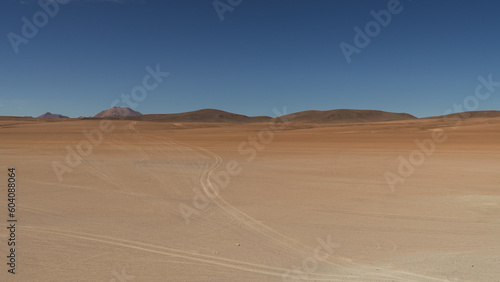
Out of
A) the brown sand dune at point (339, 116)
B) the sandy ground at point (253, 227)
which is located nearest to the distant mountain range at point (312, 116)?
the brown sand dune at point (339, 116)

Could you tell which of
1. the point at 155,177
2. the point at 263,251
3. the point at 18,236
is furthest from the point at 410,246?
the point at 155,177

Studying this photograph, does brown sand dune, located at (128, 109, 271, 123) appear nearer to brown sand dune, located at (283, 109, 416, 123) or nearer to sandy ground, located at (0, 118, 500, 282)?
brown sand dune, located at (283, 109, 416, 123)

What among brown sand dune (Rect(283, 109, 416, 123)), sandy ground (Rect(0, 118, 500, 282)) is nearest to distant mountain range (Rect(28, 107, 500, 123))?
brown sand dune (Rect(283, 109, 416, 123))

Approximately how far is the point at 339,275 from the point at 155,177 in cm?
992

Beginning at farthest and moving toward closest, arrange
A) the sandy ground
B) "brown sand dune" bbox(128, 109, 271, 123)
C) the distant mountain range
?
1. the distant mountain range
2. "brown sand dune" bbox(128, 109, 271, 123)
3. the sandy ground

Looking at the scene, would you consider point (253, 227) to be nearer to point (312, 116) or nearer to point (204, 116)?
point (204, 116)

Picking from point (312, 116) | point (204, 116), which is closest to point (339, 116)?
point (312, 116)

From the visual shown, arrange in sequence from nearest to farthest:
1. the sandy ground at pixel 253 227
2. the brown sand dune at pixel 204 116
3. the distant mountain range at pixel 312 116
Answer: the sandy ground at pixel 253 227 → the brown sand dune at pixel 204 116 → the distant mountain range at pixel 312 116

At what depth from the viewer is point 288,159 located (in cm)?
2131

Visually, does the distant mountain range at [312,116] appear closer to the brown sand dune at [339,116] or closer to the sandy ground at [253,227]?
the brown sand dune at [339,116]

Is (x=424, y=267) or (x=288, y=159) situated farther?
(x=288, y=159)

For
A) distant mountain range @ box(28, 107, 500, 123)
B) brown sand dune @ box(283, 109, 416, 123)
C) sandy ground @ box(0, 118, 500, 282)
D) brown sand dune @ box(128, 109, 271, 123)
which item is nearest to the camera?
sandy ground @ box(0, 118, 500, 282)

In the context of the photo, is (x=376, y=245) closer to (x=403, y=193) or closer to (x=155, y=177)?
(x=403, y=193)

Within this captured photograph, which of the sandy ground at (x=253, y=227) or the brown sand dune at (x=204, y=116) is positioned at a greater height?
the brown sand dune at (x=204, y=116)
